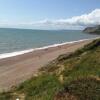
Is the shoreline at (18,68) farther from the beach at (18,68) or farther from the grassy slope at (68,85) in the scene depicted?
the grassy slope at (68,85)

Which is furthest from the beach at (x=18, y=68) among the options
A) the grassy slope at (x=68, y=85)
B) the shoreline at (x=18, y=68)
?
the grassy slope at (x=68, y=85)

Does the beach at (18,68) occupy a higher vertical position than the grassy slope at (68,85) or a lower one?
lower

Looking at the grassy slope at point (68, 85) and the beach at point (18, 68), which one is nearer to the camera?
the grassy slope at point (68, 85)

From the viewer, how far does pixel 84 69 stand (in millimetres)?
14398

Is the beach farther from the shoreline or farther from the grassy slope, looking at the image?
the grassy slope

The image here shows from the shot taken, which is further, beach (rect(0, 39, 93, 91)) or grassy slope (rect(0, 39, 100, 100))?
beach (rect(0, 39, 93, 91))

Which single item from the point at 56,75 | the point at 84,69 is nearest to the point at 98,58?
the point at 84,69

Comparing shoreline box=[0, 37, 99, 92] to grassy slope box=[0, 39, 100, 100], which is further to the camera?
shoreline box=[0, 37, 99, 92]

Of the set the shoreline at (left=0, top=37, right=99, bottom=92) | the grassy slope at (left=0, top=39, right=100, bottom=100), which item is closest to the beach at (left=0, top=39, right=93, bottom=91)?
the shoreline at (left=0, top=37, right=99, bottom=92)

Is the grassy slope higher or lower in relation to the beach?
higher

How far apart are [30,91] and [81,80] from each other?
3.71 meters

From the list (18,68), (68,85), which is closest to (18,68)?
(18,68)

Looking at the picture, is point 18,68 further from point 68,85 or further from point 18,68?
point 68,85

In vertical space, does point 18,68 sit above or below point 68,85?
below
